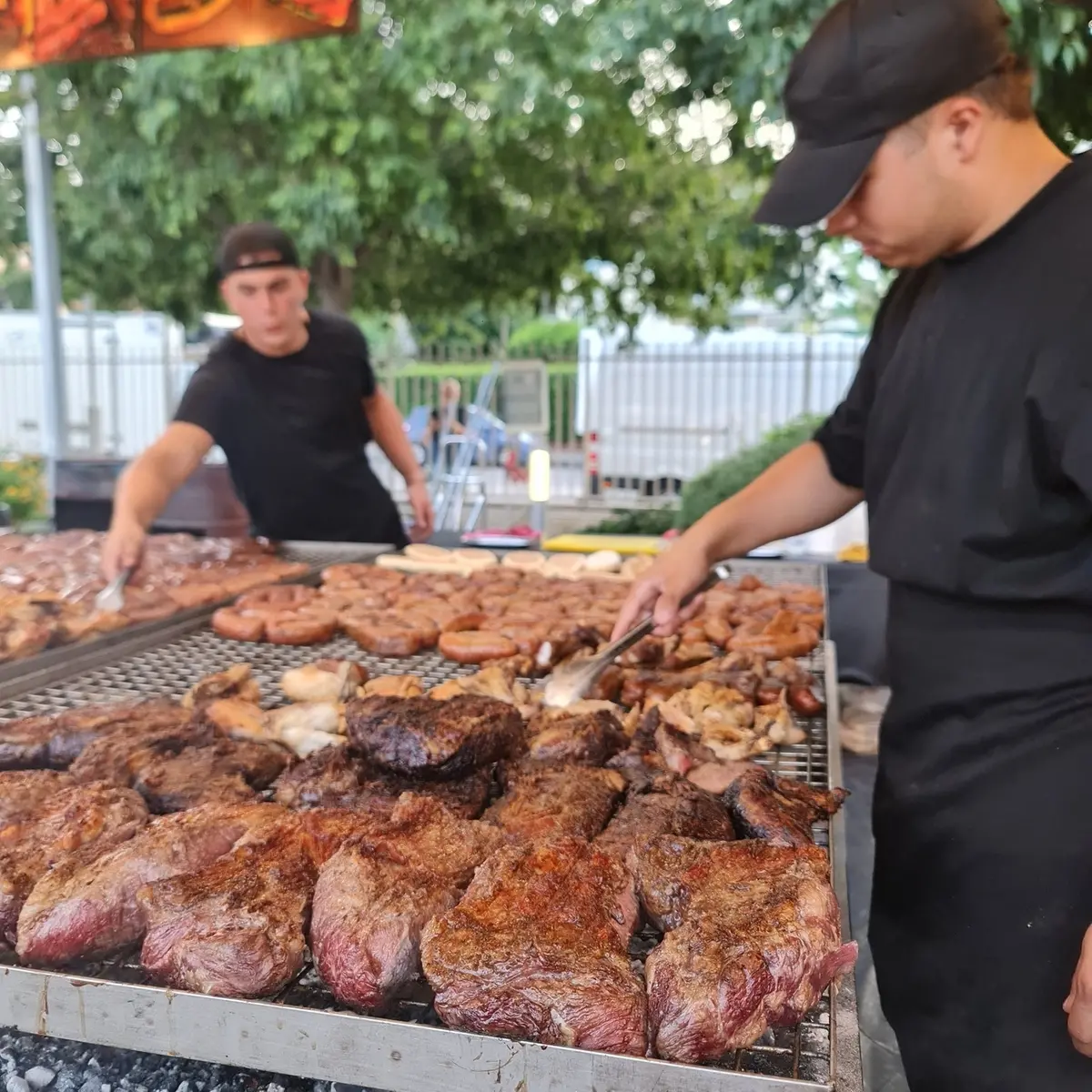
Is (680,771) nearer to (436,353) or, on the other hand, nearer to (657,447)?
(657,447)

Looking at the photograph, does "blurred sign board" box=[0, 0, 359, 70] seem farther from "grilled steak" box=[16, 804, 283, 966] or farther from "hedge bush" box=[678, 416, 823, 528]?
"hedge bush" box=[678, 416, 823, 528]

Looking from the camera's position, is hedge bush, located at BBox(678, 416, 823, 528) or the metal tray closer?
the metal tray

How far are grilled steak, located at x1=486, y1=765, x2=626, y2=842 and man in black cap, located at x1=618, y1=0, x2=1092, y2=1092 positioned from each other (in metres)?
0.82

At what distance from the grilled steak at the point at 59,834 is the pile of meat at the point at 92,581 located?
1285 mm

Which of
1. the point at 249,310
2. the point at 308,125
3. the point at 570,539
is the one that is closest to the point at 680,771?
the point at 249,310

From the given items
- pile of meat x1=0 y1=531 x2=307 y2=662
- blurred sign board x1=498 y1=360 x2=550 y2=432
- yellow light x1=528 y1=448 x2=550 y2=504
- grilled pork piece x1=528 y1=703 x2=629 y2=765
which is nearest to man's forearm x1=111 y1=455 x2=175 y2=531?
pile of meat x1=0 y1=531 x2=307 y2=662

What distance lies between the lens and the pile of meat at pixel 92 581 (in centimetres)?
328

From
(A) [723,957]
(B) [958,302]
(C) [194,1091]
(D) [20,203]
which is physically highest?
(D) [20,203]

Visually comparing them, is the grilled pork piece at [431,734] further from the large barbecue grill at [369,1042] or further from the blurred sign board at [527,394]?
the blurred sign board at [527,394]

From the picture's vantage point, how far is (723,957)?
1396mm

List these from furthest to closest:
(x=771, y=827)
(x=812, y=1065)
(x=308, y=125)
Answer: (x=308, y=125) → (x=771, y=827) → (x=812, y=1065)

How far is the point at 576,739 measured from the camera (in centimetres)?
230

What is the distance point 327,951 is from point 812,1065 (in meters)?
0.69

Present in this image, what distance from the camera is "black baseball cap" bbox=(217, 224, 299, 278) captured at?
471 cm
